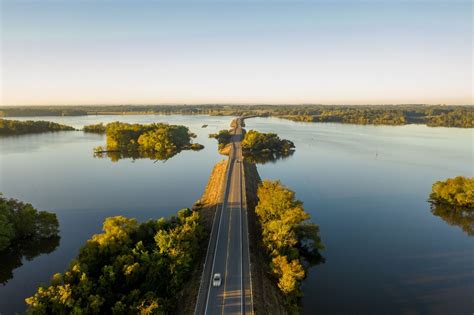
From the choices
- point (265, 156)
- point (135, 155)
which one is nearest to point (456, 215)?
point (265, 156)

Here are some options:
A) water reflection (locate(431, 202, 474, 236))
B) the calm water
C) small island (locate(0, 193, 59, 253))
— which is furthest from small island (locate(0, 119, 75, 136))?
water reflection (locate(431, 202, 474, 236))

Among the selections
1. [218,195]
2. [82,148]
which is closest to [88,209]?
[218,195]

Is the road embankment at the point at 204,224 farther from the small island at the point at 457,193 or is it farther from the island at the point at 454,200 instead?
the small island at the point at 457,193

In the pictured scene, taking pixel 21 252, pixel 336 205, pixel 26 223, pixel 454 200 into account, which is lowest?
pixel 21 252

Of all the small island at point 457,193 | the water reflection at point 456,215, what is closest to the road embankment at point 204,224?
the water reflection at point 456,215

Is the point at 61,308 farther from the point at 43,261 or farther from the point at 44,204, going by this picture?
the point at 44,204

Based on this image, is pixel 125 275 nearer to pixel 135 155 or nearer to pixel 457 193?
pixel 457 193
